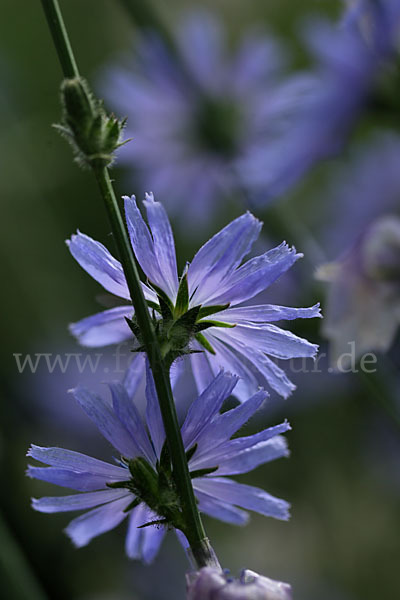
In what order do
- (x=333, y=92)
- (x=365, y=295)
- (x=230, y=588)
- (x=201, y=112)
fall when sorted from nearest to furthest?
(x=230, y=588) → (x=365, y=295) → (x=333, y=92) → (x=201, y=112)

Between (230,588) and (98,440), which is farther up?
(98,440)

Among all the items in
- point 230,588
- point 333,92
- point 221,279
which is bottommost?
point 230,588

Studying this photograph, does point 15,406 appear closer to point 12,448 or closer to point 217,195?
point 12,448

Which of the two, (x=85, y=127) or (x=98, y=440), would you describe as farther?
(x=98, y=440)

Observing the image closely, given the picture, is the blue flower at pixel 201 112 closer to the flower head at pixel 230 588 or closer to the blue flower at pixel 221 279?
the blue flower at pixel 221 279

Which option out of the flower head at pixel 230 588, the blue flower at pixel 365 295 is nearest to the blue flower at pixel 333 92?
the blue flower at pixel 365 295

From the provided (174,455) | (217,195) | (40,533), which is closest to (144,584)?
(40,533)

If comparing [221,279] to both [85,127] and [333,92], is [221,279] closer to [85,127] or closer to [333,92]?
[85,127]

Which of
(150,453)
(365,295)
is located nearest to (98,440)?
(365,295)
